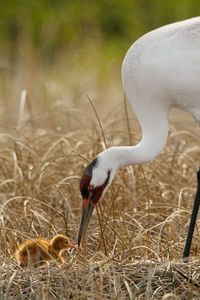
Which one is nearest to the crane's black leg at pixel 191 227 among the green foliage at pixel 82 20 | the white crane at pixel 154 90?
the white crane at pixel 154 90

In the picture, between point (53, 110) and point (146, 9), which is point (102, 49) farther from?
point (53, 110)

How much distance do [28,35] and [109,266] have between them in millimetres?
9268

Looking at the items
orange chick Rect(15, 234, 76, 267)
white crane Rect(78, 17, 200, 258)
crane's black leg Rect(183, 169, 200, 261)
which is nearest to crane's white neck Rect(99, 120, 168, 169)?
white crane Rect(78, 17, 200, 258)

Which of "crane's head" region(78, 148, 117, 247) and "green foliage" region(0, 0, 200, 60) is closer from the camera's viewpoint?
"crane's head" region(78, 148, 117, 247)

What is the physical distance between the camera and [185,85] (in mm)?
7316

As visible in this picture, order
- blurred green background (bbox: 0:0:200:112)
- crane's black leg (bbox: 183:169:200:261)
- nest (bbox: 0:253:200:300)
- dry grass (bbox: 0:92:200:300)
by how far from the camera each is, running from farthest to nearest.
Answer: blurred green background (bbox: 0:0:200:112), crane's black leg (bbox: 183:169:200:261), dry grass (bbox: 0:92:200:300), nest (bbox: 0:253:200:300)

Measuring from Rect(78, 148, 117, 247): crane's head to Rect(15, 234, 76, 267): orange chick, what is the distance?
251 mm

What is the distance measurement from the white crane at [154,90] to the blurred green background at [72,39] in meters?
4.82

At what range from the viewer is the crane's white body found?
731 cm

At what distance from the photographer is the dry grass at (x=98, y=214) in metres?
6.45

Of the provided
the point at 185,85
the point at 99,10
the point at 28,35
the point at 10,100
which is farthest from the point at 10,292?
the point at 99,10

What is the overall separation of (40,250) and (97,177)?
1.98 ft

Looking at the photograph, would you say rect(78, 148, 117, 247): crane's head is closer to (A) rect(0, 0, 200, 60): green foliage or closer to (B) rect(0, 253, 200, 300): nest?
(B) rect(0, 253, 200, 300): nest

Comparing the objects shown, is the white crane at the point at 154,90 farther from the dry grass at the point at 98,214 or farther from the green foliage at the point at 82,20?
the green foliage at the point at 82,20
